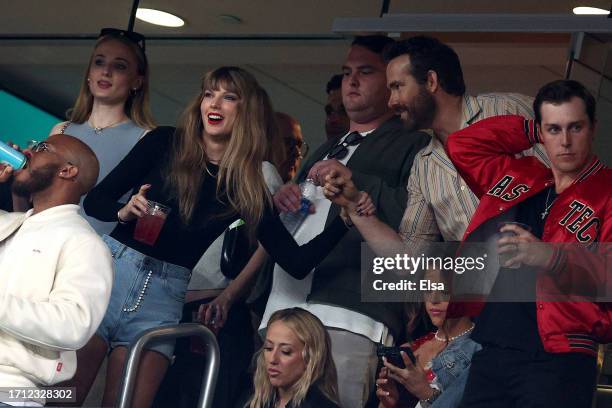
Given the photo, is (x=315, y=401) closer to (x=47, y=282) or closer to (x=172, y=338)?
(x=172, y=338)

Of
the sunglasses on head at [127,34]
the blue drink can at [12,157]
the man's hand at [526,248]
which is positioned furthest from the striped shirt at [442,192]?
the sunglasses on head at [127,34]

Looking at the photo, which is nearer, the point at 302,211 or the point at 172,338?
the point at 172,338

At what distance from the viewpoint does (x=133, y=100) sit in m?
4.00

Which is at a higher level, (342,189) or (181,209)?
(342,189)

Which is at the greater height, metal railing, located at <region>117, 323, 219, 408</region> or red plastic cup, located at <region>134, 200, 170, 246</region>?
red plastic cup, located at <region>134, 200, 170, 246</region>

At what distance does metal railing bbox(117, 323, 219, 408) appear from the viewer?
3176 mm

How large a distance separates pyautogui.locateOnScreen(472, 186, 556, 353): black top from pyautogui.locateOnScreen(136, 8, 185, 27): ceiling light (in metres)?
1.98

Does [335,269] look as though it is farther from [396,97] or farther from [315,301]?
[396,97]

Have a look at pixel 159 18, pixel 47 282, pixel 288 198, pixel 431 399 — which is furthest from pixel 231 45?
pixel 431 399

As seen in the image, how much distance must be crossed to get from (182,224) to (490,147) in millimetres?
901

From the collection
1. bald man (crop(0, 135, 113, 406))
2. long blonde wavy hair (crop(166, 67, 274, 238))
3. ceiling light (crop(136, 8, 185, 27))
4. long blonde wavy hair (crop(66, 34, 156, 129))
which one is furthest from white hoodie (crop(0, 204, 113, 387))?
ceiling light (crop(136, 8, 185, 27))

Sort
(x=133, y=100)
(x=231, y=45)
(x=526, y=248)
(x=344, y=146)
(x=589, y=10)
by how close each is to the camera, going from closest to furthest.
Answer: (x=526, y=248) < (x=344, y=146) < (x=589, y=10) < (x=133, y=100) < (x=231, y=45)

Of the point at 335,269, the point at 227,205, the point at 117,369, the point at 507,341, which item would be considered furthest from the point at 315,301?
the point at 507,341

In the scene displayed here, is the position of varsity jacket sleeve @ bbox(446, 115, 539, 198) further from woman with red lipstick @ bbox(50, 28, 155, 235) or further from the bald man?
woman with red lipstick @ bbox(50, 28, 155, 235)
